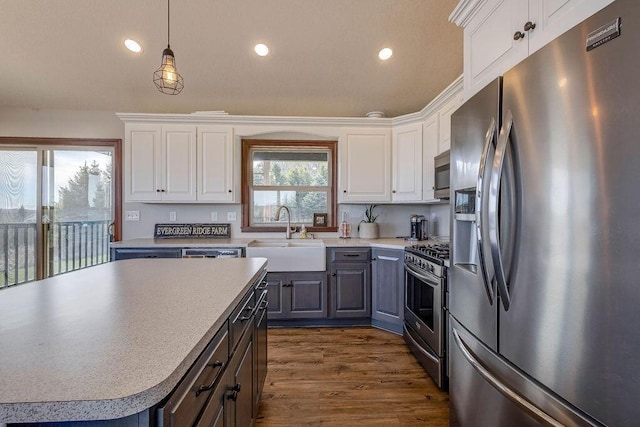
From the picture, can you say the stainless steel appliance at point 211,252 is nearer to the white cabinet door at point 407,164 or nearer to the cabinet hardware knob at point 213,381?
the white cabinet door at point 407,164

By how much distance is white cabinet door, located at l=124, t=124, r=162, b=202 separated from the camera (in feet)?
10.4

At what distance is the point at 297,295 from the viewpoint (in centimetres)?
298

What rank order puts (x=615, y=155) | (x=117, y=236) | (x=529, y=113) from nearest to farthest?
(x=615, y=155), (x=529, y=113), (x=117, y=236)

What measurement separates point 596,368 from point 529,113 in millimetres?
757

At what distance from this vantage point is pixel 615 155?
687 mm

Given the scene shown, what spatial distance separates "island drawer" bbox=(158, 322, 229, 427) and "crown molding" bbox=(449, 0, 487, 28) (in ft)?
6.37

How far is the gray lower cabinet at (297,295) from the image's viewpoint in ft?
9.72

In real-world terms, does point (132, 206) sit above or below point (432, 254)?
above

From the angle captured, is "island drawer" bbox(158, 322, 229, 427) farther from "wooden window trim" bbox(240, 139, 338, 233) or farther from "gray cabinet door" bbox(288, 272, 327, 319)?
"wooden window trim" bbox(240, 139, 338, 233)

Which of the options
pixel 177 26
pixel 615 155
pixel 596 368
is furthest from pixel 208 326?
pixel 177 26

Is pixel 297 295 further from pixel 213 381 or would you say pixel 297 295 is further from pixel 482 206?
pixel 482 206

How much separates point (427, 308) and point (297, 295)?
133cm

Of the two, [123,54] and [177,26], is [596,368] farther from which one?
[123,54]

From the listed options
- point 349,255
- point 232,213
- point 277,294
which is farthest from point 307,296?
point 232,213
